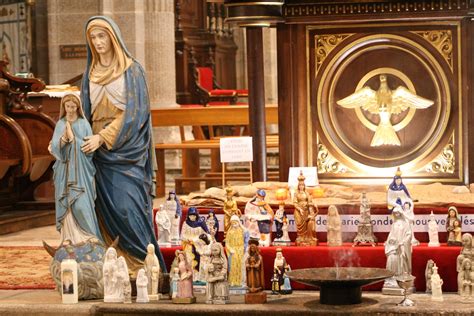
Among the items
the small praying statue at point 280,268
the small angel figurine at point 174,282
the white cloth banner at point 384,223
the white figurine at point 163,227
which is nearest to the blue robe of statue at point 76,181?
the small angel figurine at point 174,282

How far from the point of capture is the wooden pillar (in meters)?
10.5

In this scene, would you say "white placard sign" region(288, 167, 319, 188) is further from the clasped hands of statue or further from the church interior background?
the clasped hands of statue

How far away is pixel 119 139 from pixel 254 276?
1.23 m

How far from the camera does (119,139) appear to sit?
880 centimetres

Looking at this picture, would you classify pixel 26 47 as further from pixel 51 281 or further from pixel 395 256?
pixel 395 256

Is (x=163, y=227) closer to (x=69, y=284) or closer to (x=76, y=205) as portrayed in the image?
(x=76, y=205)

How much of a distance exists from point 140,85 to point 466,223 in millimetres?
2260

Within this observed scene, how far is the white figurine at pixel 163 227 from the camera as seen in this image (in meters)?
9.35

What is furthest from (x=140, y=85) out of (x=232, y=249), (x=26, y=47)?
(x=26, y=47)

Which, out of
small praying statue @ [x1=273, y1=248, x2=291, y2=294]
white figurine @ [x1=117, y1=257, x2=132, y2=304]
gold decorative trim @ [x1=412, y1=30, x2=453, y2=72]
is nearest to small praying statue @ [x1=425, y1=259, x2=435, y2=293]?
small praying statue @ [x1=273, y1=248, x2=291, y2=294]

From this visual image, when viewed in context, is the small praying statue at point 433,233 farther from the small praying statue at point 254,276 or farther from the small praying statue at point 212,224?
the small praying statue at point 212,224

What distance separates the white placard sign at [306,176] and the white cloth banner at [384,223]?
1.89 ft

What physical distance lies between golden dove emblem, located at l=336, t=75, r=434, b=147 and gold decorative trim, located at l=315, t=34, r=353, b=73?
0.35m

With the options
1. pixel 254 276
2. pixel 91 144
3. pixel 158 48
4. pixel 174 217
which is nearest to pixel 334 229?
pixel 254 276
